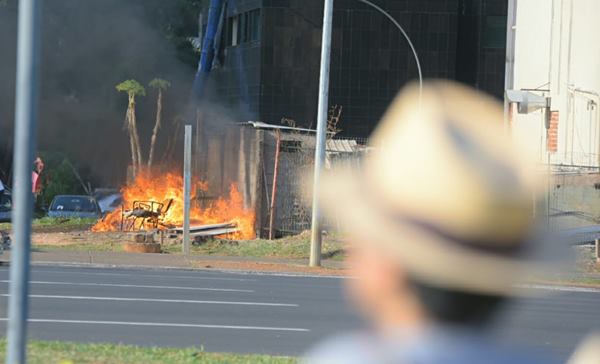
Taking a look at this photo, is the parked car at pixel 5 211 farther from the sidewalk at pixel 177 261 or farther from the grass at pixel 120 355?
the grass at pixel 120 355

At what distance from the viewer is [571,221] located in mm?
31750

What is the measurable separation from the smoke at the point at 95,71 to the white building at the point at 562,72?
14.6m

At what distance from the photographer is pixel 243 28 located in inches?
1921

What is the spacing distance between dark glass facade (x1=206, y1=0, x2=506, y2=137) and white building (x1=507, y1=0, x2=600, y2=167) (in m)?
5.47

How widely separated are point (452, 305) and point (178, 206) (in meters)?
32.4

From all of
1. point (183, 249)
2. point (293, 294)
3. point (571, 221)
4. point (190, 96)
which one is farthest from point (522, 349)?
point (190, 96)

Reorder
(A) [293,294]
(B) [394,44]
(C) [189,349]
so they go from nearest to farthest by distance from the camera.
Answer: (C) [189,349]
(A) [293,294]
(B) [394,44]

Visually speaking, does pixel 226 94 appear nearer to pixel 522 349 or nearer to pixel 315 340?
pixel 315 340

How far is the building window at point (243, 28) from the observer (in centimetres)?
4712

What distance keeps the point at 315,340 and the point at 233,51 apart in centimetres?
3742

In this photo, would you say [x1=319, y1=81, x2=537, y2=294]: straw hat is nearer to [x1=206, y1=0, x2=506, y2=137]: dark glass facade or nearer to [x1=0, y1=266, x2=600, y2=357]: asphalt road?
[x1=0, y1=266, x2=600, y2=357]: asphalt road

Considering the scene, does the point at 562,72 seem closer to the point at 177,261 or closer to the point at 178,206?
the point at 178,206

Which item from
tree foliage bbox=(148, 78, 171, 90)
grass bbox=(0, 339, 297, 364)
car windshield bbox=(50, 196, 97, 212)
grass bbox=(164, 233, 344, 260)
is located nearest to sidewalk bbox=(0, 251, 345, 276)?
grass bbox=(164, 233, 344, 260)

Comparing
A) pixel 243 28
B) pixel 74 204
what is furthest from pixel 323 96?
pixel 243 28
